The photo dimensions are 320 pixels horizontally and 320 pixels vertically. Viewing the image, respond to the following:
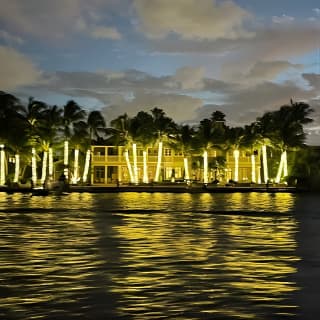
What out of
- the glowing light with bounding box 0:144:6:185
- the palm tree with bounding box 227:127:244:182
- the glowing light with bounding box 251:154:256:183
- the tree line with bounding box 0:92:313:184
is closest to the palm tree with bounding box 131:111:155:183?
the tree line with bounding box 0:92:313:184

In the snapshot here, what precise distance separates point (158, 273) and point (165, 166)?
309ft

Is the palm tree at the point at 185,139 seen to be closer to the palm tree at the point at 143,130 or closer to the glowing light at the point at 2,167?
the palm tree at the point at 143,130

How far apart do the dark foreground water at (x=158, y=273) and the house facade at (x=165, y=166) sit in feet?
273

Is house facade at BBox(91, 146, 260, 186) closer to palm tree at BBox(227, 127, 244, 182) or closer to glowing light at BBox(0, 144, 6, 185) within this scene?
palm tree at BBox(227, 127, 244, 182)

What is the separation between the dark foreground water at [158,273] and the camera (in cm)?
856

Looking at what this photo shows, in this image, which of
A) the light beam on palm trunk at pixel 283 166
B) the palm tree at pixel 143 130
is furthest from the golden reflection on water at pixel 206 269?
the palm tree at pixel 143 130

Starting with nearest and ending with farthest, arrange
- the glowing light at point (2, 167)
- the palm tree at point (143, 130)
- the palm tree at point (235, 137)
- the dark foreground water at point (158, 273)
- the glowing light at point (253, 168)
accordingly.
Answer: the dark foreground water at point (158, 273), the glowing light at point (2, 167), the palm tree at point (143, 130), the palm tree at point (235, 137), the glowing light at point (253, 168)

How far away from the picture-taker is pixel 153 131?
299ft

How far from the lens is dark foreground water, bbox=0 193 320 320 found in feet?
28.1

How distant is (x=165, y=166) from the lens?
106 meters

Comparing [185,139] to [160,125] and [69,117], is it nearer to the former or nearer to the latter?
[160,125]

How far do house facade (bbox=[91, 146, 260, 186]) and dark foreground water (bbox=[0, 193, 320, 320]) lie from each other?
273ft

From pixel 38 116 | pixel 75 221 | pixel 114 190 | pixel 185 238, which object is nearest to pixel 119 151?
pixel 38 116

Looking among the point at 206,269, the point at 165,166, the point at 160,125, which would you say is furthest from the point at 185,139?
the point at 206,269
